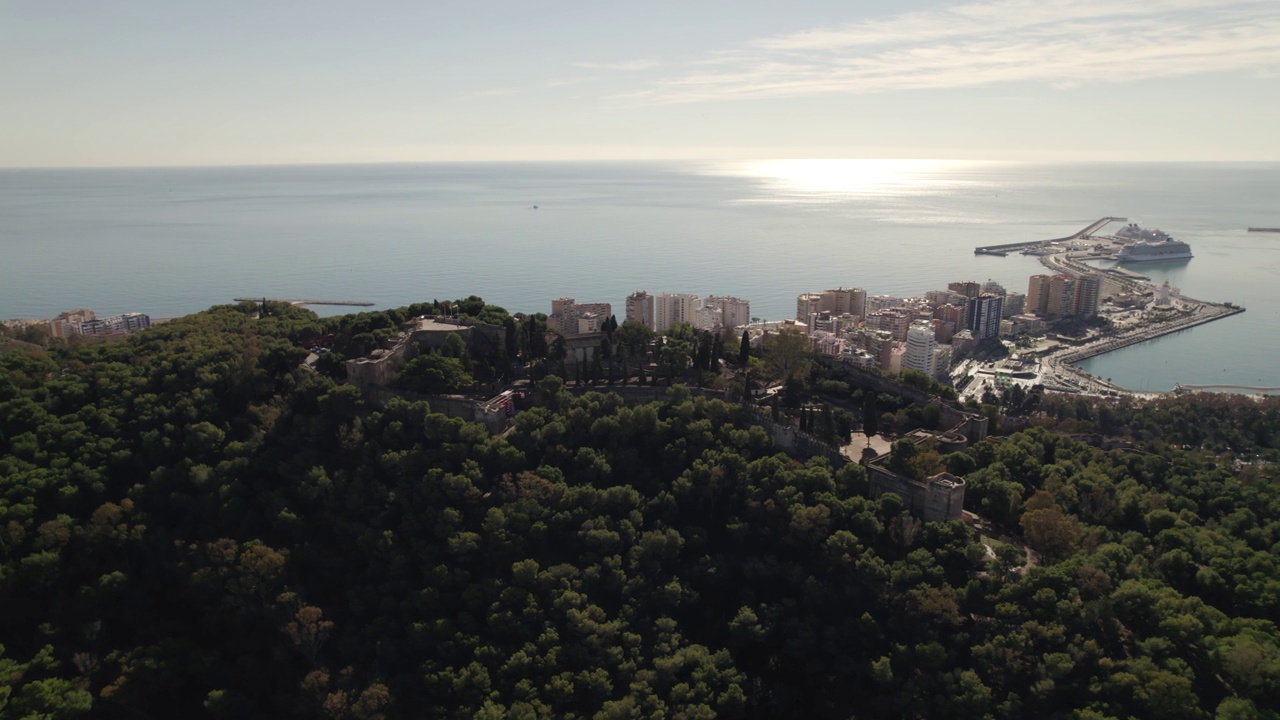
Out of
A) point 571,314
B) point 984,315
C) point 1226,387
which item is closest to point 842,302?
point 984,315

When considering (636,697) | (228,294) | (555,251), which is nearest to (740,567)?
(636,697)

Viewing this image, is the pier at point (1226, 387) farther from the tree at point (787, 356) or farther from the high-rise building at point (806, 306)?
the tree at point (787, 356)

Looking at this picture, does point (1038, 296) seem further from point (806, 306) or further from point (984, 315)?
point (806, 306)

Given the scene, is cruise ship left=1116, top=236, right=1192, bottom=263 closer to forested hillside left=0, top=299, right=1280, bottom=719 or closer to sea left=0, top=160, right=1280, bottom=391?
sea left=0, top=160, right=1280, bottom=391

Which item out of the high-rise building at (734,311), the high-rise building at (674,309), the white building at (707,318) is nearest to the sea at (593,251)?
the high-rise building at (734,311)

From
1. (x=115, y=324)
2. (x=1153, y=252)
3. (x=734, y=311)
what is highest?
(x=1153, y=252)

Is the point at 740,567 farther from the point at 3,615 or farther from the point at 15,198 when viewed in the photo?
the point at 15,198

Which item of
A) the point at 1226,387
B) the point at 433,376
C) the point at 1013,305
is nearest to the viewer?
the point at 433,376
